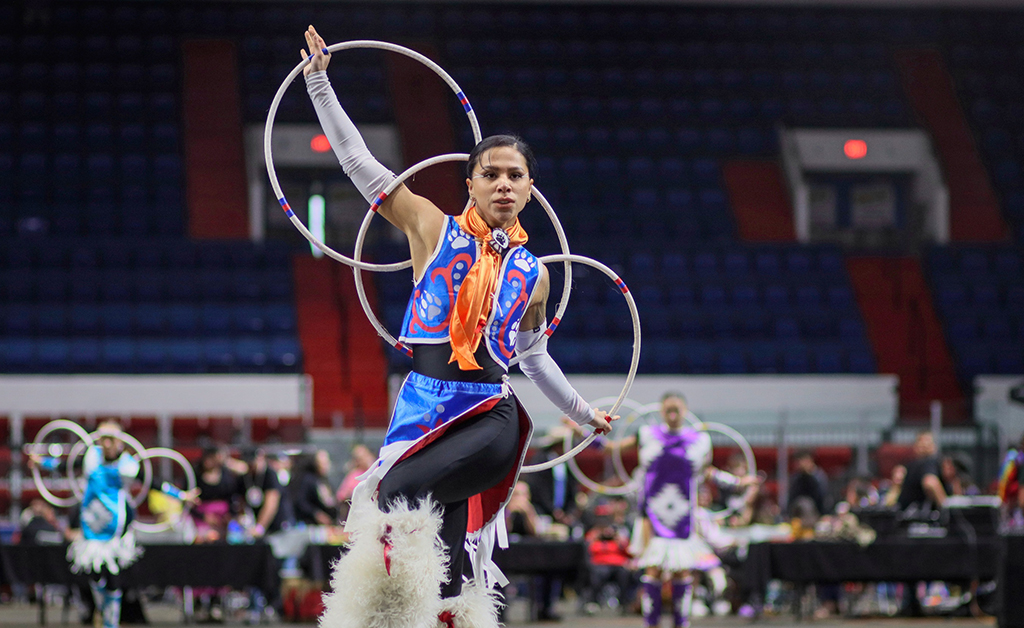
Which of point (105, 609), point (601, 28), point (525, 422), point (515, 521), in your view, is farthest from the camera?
point (601, 28)

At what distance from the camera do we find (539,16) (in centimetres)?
2539

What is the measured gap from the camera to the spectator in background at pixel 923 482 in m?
11.8

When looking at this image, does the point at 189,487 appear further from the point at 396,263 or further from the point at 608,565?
the point at 396,263

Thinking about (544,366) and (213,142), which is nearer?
(544,366)

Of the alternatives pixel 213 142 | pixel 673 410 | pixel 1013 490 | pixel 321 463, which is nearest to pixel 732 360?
pixel 1013 490

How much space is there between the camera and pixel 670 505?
9.53 metres

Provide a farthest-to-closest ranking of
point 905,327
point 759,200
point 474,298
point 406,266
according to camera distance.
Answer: point 759,200, point 905,327, point 406,266, point 474,298

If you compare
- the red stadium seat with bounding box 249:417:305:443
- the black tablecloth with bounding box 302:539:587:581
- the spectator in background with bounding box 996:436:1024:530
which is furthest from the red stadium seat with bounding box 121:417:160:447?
the spectator in background with bounding box 996:436:1024:530

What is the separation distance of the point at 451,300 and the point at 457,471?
19.9 inches

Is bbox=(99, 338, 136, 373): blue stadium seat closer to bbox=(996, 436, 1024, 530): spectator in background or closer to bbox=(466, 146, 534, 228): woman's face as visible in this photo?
bbox=(996, 436, 1024, 530): spectator in background

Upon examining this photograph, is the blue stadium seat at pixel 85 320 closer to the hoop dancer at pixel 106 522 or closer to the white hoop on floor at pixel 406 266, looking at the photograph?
the hoop dancer at pixel 106 522

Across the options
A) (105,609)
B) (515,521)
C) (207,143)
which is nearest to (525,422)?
(105,609)

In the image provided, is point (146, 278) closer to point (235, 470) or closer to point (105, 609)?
point (235, 470)

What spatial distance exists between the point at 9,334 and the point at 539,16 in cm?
1229
